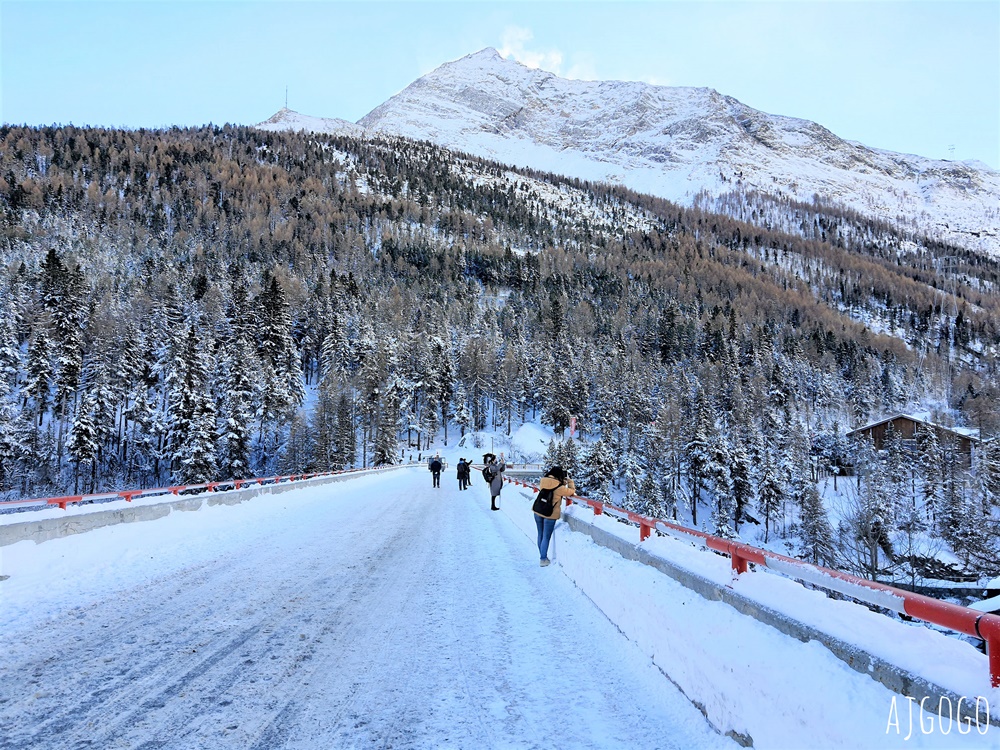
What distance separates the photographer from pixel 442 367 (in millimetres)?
95688

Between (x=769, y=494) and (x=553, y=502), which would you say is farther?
(x=769, y=494)

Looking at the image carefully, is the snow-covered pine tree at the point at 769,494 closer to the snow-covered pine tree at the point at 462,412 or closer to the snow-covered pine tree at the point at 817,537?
the snow-covered pine tree at the point at 817,537

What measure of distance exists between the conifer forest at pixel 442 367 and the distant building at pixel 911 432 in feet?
6.47

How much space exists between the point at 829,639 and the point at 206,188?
732ft

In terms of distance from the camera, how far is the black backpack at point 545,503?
927 cm

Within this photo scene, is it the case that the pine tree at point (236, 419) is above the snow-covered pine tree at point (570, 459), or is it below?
above

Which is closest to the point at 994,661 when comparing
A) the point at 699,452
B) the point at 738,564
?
the point at 738,564

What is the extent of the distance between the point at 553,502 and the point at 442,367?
286ft

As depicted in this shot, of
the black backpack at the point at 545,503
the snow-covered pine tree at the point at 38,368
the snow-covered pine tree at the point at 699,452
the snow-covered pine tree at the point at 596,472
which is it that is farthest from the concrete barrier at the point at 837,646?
the snow-covered pine tree at the point at 38,368

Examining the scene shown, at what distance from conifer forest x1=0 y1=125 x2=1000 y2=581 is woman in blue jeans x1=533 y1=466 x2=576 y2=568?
66.8ft

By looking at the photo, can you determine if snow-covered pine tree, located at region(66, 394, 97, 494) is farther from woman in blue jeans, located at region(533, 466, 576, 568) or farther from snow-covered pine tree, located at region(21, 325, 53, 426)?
woman in blue jeans, located at region(533, 466, 576, 568)

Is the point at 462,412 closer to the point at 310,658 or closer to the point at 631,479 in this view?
the point at 631,479

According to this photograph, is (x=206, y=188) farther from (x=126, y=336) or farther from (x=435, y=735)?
(x=435, y=735)

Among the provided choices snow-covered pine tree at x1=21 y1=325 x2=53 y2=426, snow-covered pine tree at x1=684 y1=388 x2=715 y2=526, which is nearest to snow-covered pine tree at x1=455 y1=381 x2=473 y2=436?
snow-covered pine tree at x1=684 y1=388 x2=715 y2=526
